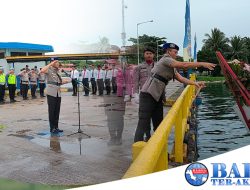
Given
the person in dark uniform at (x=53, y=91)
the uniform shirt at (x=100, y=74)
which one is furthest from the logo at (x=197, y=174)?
the uniform shirt at (x=100, y=74)

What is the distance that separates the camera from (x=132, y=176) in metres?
1.85

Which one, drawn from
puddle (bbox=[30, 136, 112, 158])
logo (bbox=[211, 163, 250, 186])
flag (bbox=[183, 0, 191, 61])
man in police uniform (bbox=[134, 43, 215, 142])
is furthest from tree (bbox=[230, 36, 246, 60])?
logo (bbox=[211, 163, 250, 186])

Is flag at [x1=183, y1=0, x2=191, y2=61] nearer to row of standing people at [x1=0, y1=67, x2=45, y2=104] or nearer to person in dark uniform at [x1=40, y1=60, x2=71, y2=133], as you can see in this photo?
person in dark uniform at [x1=40, y1=60, x2=71, y2=133]

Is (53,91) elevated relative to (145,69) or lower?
lower

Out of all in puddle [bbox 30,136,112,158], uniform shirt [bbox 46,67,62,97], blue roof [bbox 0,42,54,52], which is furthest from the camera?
blue roof [bbox 0,42,54,52]

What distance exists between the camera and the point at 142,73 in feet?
20.5

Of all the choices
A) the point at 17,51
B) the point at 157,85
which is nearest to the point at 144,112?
the point at 157,85

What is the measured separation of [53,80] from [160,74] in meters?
3.42

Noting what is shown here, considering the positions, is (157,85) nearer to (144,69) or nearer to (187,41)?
(144,69)

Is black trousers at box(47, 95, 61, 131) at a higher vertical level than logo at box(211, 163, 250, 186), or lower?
lower

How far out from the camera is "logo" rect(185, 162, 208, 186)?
192cm

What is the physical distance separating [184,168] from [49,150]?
447 centimetres

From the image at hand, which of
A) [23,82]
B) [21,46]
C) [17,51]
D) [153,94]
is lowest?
[23,82]

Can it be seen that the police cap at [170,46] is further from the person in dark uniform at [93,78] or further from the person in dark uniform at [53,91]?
the person in dark uniform at [93,78]
